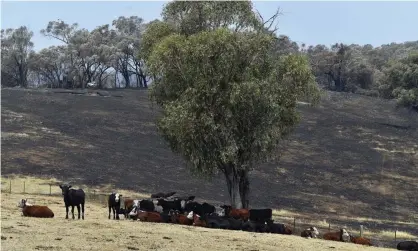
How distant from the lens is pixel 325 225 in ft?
119

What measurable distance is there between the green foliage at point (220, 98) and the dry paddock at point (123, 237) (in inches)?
242

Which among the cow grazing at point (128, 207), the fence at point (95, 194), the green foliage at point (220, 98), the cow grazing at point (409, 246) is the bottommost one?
the fence at point (95, 194)

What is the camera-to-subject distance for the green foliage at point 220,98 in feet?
101

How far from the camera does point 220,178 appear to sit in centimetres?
5403

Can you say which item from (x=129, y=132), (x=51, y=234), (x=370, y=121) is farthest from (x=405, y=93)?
(x=51, y=234)

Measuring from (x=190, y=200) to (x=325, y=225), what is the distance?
9.00 m

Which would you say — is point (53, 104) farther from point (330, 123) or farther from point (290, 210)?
point (290, 210)

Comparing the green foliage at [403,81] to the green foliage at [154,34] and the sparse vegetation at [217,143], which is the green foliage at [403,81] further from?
the green foliage at [154,34]

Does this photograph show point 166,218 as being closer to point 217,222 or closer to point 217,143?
point 217,222

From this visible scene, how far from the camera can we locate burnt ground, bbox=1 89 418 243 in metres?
47.1

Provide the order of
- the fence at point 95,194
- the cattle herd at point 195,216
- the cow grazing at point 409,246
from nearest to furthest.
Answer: the cattle herd at point 195,216 < the cow grazing at point 409,246 < the fence at point 95,194

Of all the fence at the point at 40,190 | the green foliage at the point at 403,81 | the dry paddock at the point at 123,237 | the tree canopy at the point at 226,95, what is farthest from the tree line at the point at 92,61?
the dry paddock at the point at 123,237

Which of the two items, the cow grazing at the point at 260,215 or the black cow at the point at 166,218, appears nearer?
the black cow at the point at 166,218

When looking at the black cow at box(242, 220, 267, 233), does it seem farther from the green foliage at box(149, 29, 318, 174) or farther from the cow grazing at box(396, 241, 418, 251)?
the cow grazing at box(396, 241, 418, 251)
